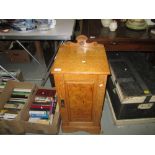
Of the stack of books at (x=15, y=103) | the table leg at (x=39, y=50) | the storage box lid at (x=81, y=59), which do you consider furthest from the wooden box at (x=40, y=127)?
the table leg at (x=39, y=50)

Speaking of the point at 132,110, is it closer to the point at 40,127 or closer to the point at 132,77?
the point at 132,77

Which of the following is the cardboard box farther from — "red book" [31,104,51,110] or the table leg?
the table leg

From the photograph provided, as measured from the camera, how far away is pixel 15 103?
66.6 inches

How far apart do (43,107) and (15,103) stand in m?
0.33

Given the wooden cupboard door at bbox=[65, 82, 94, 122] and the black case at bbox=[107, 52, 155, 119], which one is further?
the black case at bbox=[107, 52, 155, 119]

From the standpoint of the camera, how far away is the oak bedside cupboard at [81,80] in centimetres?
115

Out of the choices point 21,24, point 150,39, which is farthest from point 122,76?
point 21,24

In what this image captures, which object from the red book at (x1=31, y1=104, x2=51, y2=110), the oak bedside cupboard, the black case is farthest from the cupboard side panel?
the black case

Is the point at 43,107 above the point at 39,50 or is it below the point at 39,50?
below

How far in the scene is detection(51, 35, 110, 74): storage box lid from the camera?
114cm

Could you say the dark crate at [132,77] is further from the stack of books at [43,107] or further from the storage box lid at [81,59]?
the stack of books at [43,107]

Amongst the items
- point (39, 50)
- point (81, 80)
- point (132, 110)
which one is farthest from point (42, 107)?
point (39, 50)

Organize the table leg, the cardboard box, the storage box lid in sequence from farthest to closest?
1. the table leg
2. the cardboard box
3. the storage box lid
